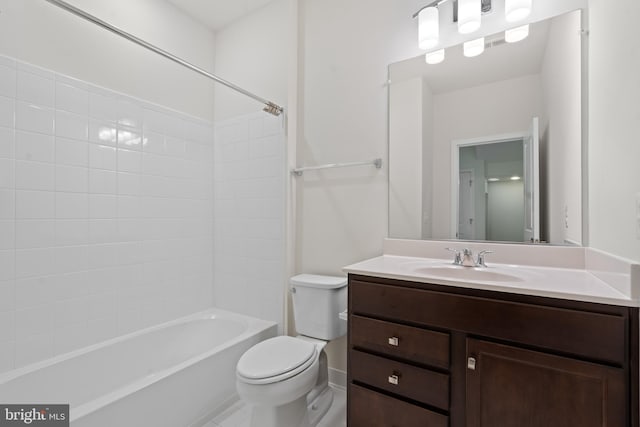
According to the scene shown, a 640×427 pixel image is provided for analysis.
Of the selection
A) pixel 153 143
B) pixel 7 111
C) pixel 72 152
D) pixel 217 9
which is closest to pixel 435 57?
pixel 217 9

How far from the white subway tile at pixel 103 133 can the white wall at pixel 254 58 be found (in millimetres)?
856

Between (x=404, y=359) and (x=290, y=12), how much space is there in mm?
2305

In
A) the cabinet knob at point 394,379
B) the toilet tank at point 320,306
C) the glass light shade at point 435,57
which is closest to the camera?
the cabinet knob at point 394,379

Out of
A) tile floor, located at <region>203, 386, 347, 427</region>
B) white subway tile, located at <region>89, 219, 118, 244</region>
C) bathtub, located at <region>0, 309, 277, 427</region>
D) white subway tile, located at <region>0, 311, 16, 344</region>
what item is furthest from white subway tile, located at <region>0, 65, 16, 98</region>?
tile floor, located at <region>203, 386, 347, 427</region>

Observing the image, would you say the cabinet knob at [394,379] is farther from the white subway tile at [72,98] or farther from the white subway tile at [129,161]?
the white subway tile at [72,98]

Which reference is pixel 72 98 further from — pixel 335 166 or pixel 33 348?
pixel 335 166

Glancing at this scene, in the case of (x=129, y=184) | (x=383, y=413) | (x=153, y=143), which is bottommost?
(x=383, y=413)

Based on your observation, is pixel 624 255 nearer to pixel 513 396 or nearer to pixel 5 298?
pixel 513 396

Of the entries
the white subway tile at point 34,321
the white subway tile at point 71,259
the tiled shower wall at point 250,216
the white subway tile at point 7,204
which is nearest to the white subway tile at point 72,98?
the white subway tile at point 7,204

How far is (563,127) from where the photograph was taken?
1.35 meters

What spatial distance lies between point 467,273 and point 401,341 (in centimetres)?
45

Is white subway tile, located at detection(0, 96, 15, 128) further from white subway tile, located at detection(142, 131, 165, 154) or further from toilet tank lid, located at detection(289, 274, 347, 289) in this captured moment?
toilet tank lid, located at detection(289, 274, 347, 289)

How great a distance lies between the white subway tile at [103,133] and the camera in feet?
5.96

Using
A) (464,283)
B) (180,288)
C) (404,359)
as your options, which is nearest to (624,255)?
(464,283)
